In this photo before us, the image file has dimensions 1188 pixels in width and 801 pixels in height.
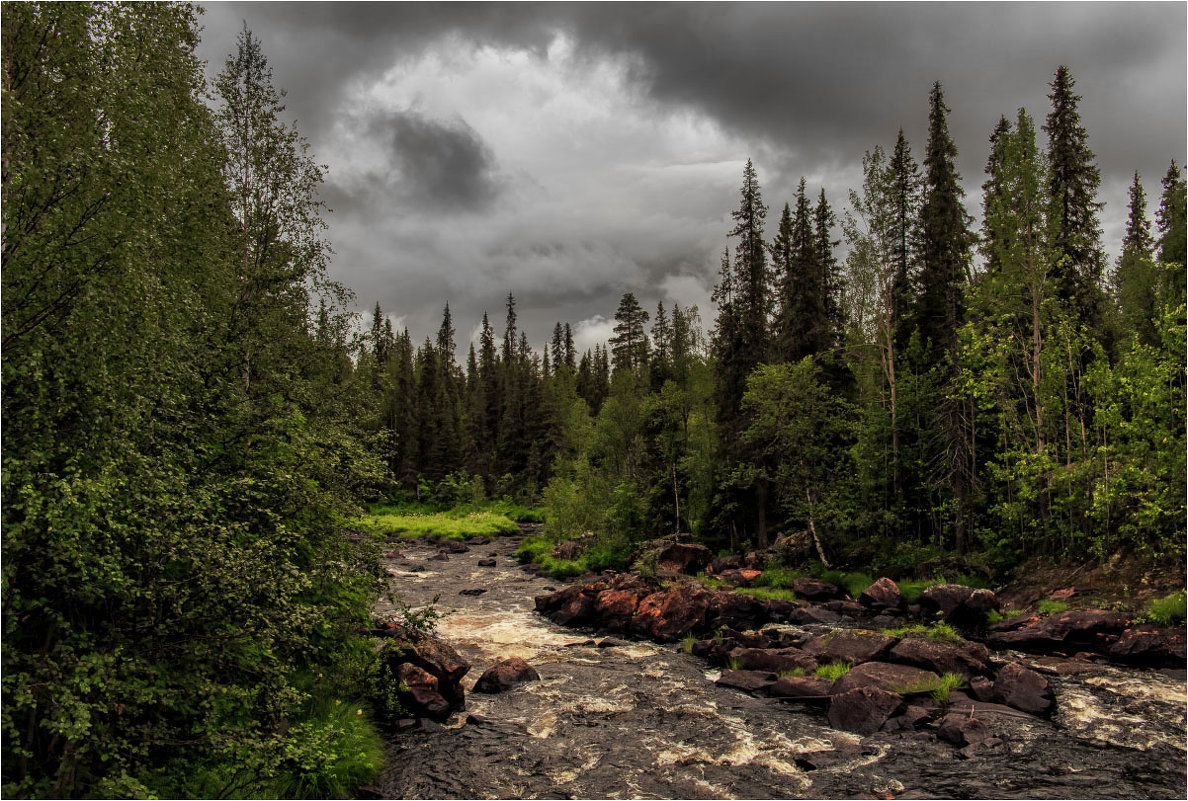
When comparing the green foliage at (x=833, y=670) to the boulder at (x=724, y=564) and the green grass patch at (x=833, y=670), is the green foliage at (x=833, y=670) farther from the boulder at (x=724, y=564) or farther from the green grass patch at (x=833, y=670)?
the boulder at (x=724, y=564)

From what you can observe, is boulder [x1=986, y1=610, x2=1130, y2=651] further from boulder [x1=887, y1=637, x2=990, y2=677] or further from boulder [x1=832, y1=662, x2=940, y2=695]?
boulder [x1=832, y1=662, x2=940, y2=695]

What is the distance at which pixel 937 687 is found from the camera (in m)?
16.4

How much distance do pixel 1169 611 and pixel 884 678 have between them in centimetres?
1143

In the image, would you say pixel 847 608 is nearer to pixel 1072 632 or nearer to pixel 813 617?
pixel 813 617

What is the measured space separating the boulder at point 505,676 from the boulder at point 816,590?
15829 mm

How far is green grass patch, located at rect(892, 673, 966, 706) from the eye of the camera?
52.9 feet

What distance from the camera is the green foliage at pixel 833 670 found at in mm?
18031

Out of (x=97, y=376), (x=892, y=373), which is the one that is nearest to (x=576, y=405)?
(x=892, y=373)

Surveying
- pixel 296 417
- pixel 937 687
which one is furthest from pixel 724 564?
pixel 296 417

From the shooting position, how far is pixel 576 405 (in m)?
76.2

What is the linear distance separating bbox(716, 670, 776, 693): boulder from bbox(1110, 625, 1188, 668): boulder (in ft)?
34.2

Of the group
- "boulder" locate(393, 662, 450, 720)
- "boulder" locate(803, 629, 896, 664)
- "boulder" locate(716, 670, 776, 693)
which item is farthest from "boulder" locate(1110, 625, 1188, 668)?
"boulder" locate(393, 662, 450, 720)

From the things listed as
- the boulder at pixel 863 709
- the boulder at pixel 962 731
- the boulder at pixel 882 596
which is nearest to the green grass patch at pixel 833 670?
the boulder at pixel 863 709

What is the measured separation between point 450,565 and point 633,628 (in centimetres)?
2222
